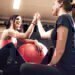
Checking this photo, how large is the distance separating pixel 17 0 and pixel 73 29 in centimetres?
216

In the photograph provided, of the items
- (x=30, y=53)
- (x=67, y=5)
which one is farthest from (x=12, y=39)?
(x=67, y=5)

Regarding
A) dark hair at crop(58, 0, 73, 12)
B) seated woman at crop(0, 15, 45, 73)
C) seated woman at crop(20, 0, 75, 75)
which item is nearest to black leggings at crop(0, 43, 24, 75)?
seated woman at crop(0, 15, 45, 73)

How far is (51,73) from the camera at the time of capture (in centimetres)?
86

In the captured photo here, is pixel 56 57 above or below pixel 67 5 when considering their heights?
below

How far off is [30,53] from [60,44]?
0.46 metres

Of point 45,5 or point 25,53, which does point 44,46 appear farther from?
point 45,5

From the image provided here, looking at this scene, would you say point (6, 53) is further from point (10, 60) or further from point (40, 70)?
point (40, 70)

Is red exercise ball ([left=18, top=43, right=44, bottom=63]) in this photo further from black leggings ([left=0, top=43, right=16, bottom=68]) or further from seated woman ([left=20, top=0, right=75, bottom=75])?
seated woman ([left=20, top=0, right=75, bottom=75])

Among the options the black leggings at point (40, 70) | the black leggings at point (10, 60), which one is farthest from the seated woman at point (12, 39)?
the black leggings at point (40, 70)

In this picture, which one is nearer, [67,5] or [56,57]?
[56,57]

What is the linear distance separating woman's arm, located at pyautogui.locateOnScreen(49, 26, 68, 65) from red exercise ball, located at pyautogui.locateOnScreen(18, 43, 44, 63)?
1.31 feet

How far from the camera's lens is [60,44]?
0.88 meters

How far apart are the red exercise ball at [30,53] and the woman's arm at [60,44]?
0.40 metres

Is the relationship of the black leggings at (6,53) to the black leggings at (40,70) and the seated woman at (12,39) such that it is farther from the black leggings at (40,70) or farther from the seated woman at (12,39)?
the black leggings at (40,70)
